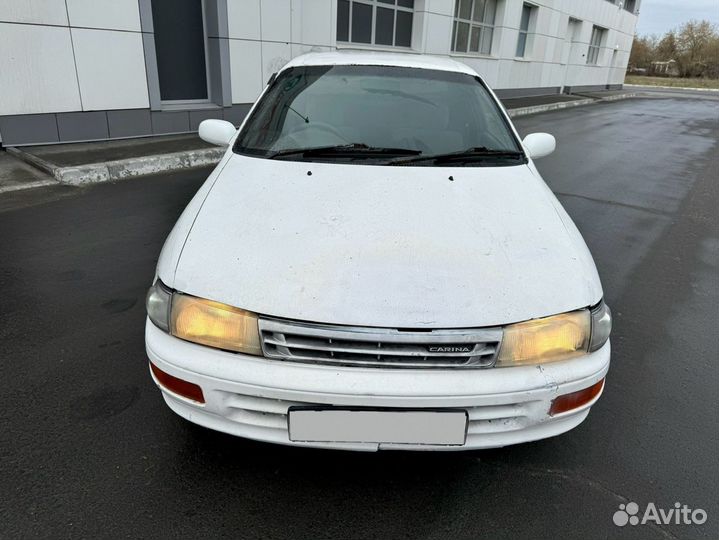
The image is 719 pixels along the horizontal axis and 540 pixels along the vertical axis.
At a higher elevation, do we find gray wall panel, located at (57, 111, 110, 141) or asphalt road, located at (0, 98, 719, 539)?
gray wall panel, located at (57, 111, 110, 141)

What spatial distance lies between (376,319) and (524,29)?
71.0 feet

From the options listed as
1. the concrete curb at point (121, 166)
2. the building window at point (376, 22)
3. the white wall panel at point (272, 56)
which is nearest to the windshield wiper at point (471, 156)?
the concrete curb at point (121, 166)

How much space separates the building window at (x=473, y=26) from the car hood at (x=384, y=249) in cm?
1502

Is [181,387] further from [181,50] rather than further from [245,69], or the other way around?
[245,69]

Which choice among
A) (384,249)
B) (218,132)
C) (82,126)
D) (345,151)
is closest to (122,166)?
(82,126)

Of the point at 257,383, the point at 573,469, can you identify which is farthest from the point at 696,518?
the point at 257,383

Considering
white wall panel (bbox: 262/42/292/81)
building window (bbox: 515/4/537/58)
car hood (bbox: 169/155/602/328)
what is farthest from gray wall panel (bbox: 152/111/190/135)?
building window (bbox: 515/4/537/58)

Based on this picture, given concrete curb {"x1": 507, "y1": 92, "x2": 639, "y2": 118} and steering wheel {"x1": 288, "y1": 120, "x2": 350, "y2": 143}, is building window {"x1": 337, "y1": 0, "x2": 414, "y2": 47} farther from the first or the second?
steering wheel {"x1": 288, "y1": 120, "x2": 350, "y2": 143}

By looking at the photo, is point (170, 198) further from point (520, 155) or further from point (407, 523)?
point (407, 523)

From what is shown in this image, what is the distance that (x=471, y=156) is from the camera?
8.71ft

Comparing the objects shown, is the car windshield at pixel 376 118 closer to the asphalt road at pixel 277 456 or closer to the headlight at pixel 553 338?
the headlight at pixel 553 338

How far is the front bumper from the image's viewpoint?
1.68 m

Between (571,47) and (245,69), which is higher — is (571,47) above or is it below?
above

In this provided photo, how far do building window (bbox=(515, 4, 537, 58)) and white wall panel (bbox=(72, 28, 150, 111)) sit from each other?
1634 centimetres
